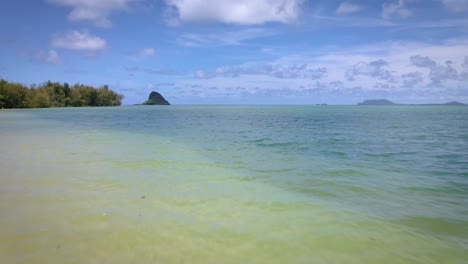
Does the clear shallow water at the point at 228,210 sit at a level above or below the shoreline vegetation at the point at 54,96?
below

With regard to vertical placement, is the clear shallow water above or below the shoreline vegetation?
below

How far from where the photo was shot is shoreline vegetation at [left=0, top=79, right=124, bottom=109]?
72.5 meters

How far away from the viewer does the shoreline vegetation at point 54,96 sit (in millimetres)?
72531

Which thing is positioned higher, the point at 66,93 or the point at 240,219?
the point at 66,93

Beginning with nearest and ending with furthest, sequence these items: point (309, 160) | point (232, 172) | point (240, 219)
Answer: point (240, 219) → point (232, 172) → point (309, 160)

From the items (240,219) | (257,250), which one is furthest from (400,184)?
(257,250)

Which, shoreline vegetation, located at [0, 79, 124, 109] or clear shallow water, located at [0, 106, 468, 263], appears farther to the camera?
shoreline vegetation, located at [0, 79, 124, 109]

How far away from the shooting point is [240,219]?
4.54 metres

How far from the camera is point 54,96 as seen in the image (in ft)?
316

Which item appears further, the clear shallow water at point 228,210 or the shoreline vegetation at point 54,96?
the shoreline vegetation at point 54,96

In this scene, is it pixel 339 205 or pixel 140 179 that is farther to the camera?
pixel 140 179

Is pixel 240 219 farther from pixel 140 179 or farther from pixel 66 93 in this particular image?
pixel 66 93

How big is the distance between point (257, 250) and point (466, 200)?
4815mm

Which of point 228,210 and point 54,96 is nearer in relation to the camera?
point 228,210
